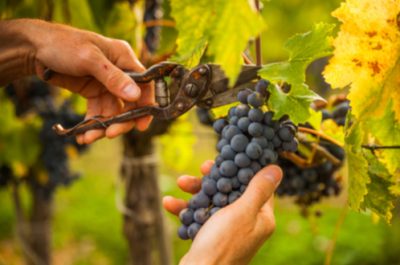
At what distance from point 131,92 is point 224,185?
31 centimetres

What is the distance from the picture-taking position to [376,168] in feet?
3.08

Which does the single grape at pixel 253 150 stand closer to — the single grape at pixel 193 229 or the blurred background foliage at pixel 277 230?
the single grape at pixel 193 229

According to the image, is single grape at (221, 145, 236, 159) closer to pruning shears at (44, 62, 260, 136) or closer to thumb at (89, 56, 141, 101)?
pruning shears at (44, 62, 260, 136)

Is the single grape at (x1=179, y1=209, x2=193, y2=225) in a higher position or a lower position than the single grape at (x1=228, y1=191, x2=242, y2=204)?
lower

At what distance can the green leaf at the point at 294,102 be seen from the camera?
842mm

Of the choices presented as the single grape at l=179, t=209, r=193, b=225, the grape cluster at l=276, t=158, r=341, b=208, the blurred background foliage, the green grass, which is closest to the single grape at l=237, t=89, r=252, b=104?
the single grape at l=179, t=209, r=193, b=225

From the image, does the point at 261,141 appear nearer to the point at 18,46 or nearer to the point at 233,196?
the point at 233,196

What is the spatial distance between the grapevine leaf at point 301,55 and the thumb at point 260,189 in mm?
147

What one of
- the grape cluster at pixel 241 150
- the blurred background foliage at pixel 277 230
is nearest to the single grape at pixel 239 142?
the grape cluster at pixel 241 150

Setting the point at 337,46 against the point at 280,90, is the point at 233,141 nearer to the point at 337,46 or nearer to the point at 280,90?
the point at 280,90

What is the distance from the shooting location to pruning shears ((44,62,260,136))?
0.94 meters

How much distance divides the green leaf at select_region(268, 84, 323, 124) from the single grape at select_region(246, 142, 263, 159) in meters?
0.06

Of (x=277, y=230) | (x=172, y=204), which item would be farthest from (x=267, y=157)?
(x=277, y=230)

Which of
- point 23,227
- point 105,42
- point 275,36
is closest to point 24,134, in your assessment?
point 23,227
